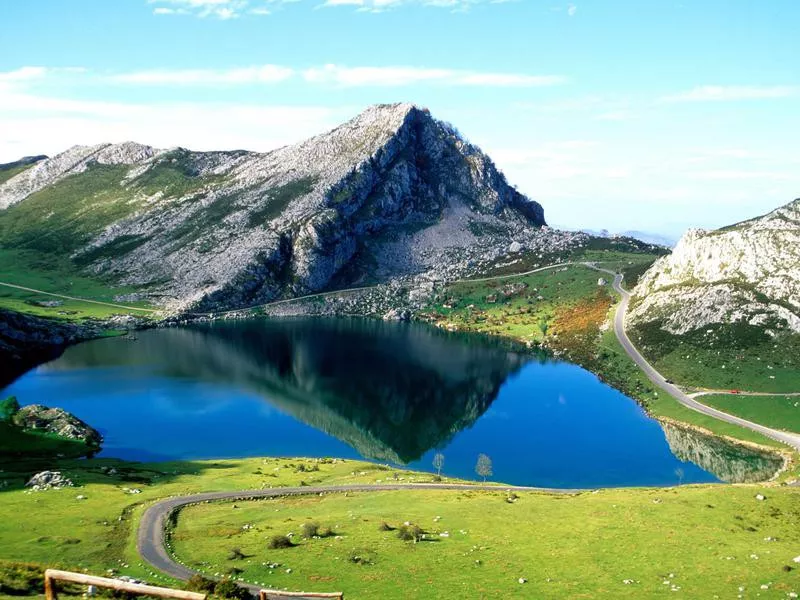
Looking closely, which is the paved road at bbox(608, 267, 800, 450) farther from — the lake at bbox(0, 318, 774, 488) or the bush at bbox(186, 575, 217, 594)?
the bush at bbox(186, 575, 217, 594)

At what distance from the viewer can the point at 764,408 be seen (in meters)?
127

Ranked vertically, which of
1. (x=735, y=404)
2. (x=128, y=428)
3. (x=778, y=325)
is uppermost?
(x=778, y=325)

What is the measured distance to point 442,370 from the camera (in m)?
170

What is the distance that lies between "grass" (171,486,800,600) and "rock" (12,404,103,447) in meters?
54.9

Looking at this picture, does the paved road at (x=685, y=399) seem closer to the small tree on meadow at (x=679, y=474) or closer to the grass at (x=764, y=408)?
the grass at (x=764, y=408)

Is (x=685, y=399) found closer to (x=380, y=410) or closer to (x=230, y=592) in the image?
(x=380, y=410)

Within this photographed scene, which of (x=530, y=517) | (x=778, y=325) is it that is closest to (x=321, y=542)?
(x=530, y=517)

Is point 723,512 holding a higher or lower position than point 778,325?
lower

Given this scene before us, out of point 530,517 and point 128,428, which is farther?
Result: point 128,428

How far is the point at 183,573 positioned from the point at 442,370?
128m

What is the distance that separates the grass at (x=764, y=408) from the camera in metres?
121

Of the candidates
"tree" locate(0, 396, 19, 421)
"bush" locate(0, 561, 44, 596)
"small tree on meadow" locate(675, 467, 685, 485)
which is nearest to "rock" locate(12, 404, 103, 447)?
"tree" locate(0, 396, 19, 421)

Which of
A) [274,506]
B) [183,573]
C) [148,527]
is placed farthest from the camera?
[274,506]

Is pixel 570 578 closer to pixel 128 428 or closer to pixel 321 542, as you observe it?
pixel 321 542
